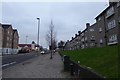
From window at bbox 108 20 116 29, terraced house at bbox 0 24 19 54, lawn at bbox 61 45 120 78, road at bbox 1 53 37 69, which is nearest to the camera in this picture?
lawn at bbox 61 45 120 78

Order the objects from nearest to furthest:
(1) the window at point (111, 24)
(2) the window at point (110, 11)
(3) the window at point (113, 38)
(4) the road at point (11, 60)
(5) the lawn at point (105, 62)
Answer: (5) the lawn at point (105, 62) → (4) the road at point (11, 60) → (3) the window at point (113, 38) → (1) the window at point (111, 24) → (2) the window at point (110, 11)

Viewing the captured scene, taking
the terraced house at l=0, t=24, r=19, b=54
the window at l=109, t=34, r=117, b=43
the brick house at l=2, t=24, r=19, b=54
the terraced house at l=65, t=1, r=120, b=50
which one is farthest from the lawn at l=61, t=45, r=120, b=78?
the brick house at l=2, t=24, r=19, b=54

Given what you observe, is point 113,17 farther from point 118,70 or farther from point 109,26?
point 118,70

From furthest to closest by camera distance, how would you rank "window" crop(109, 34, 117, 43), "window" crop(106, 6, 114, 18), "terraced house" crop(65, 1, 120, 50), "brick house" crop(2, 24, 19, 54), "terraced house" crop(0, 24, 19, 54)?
"brick house" crop(2, 24, 19, 54) → "terraced house" crop(0, 24, 19, 54) → "window" crop(106, 6, 114, 18) → "window" crop(109, 34, 117, 43) → "terraced house" crop(65, 1, 120, 50)

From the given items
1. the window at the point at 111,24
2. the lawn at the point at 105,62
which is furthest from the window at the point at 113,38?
the lawn at the point at 105,62

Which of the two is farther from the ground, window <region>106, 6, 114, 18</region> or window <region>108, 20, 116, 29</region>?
window <region>106, 6, 114, 18</region>

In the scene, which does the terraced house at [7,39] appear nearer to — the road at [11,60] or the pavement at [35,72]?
the road at [11,60]

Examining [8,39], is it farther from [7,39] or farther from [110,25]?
[110,25]

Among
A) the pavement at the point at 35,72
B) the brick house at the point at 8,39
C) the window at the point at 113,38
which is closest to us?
the pavement at the point at 35,72

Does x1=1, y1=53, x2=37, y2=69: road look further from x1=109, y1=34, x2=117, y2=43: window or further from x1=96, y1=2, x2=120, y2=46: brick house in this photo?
x1=96, y1=2, x2=120, y2=46: brick house

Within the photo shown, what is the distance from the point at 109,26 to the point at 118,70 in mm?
36591

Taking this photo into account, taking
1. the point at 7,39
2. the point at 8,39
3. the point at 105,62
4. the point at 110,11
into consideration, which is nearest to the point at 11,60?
the point at 110,11

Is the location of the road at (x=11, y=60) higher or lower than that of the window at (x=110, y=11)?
lower

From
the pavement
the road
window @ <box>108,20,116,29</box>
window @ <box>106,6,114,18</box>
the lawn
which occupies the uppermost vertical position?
window @ <box>106,6,114,18</box>
